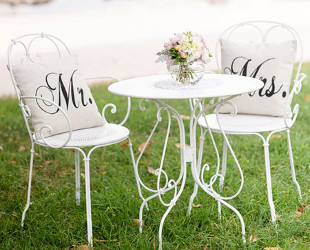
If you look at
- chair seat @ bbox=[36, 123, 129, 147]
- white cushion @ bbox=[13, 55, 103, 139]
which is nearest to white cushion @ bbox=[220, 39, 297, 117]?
chair seat @ bbox=[36, 123, 129, 147]

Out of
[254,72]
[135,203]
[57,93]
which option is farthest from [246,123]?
[57,93]

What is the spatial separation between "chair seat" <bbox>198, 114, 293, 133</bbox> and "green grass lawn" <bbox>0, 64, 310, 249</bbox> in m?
0.43

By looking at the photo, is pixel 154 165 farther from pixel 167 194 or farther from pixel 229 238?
pixel 229 238

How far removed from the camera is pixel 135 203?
3.00 meters

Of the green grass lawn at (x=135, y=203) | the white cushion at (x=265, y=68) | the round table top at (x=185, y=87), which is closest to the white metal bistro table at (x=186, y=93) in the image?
the round table top at (x=185, y=87)

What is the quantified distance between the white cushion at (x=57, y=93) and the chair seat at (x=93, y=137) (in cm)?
4

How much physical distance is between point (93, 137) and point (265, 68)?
3.48 ft

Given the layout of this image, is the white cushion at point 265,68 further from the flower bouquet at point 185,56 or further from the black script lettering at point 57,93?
the black script lettering at point 57,93

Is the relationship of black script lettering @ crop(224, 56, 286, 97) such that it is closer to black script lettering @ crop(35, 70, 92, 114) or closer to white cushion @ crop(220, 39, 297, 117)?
white cushion @ crop(220, 39, 297, 117)

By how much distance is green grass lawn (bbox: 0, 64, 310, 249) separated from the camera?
2645 mm

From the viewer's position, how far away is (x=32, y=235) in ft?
9.01

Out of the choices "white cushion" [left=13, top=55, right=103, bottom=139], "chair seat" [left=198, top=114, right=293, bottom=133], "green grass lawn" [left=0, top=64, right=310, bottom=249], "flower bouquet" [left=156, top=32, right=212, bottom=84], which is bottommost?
"green grass lawn" [left=0, top=64, right=310, bottom=249]

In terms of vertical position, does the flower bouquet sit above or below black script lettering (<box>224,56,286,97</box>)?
above

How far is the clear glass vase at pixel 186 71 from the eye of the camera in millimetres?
2598
